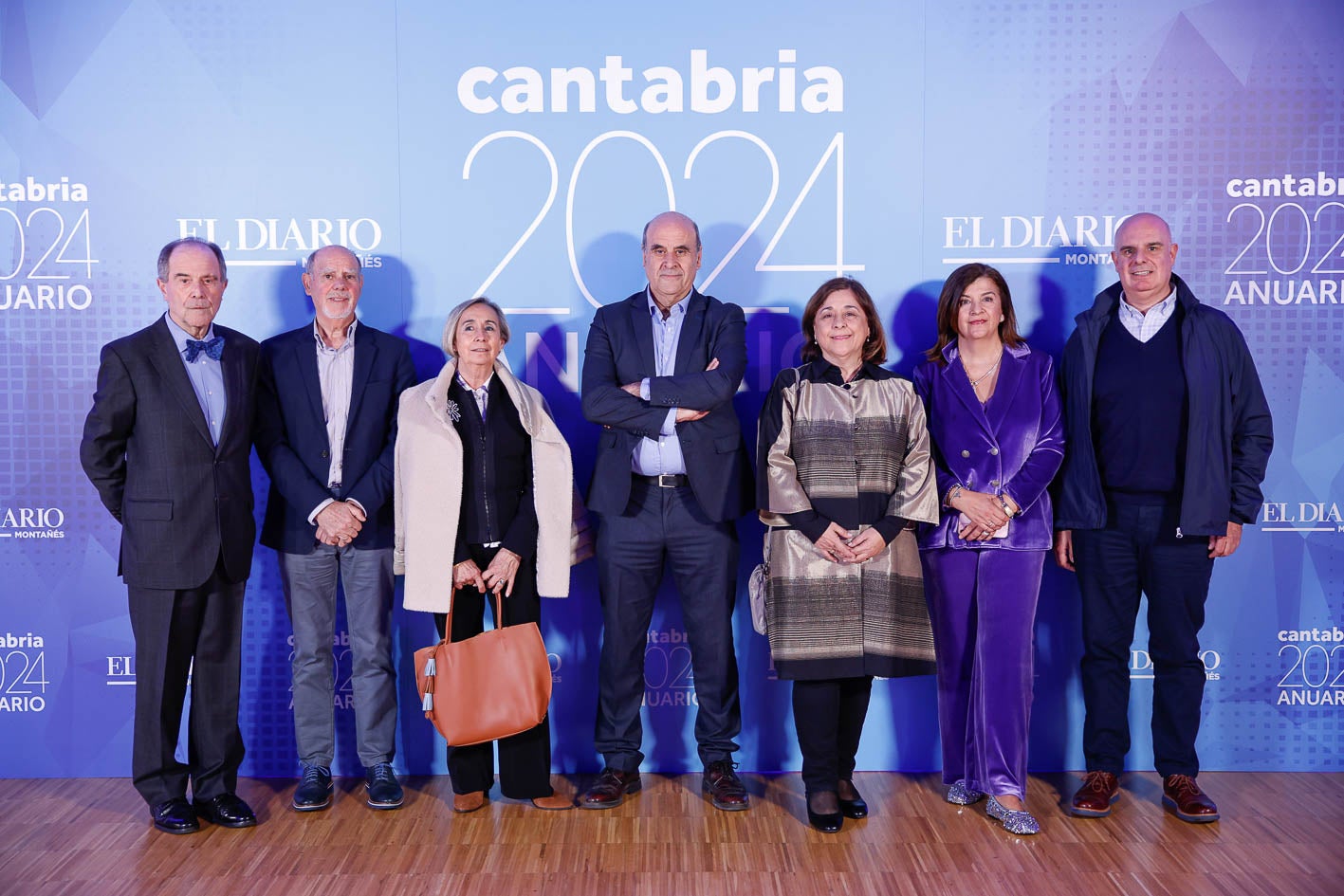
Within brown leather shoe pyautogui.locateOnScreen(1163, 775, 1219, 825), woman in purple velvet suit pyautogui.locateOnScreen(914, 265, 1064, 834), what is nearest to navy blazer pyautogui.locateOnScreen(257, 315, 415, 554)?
woman in purple velvet suit pyautogui.locateOnScreen(914, 265, 1064, 834)

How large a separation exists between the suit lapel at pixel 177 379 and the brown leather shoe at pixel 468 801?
159 cm

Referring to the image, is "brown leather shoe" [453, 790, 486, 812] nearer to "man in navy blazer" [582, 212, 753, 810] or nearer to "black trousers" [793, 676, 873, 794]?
"man in navy blazer" [582, 212, 753, 810]

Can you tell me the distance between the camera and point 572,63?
4105mm

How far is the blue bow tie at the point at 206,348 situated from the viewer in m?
3.50

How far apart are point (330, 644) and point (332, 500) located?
0.60 metres

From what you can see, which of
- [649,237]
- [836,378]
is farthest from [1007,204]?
A: [649,237]

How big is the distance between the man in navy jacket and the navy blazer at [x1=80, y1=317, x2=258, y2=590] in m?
3.09

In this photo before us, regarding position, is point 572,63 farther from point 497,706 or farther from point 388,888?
point 388,888

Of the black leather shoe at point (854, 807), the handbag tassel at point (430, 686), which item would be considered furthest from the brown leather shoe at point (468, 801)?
the black leather shoe at point (854, 807)

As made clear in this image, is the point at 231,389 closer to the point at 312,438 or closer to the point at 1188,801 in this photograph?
the point at 312,438

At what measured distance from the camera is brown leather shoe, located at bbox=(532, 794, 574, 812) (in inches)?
146

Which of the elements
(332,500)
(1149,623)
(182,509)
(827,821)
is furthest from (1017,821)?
(182,509)

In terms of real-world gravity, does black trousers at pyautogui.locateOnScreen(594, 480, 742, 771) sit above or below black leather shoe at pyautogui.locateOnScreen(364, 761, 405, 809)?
above

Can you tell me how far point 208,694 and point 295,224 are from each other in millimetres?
1901
